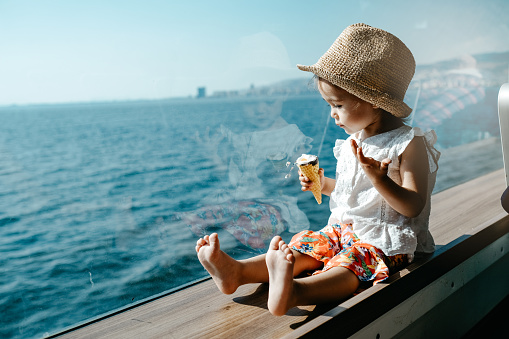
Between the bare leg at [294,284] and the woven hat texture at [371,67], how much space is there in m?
0.44

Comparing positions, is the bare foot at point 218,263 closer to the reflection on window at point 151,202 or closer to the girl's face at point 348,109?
the reflection on window at point 151,202

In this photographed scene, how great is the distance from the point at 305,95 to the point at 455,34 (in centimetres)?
189

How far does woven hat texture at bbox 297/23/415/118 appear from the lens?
42.4 inches

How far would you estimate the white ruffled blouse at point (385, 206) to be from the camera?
1.11 meters

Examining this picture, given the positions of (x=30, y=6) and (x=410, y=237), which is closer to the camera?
(x=410, y=237)

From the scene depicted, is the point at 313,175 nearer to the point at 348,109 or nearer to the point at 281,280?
the point at 348,109

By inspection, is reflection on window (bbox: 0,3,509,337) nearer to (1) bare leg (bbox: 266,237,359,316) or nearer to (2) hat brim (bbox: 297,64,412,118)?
(2) hat brim (bbox: 297,64,412,118)

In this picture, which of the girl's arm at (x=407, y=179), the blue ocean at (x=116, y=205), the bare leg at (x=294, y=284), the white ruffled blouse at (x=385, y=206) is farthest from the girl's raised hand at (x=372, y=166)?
the blue ocean at (x=116, y=205)

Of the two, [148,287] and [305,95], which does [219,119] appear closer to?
[305,95]

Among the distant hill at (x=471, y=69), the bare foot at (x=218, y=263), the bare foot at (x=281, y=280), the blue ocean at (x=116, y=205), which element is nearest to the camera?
the bare foot at (x=281, y=280)

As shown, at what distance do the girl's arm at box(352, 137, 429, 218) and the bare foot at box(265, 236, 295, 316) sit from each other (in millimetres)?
269

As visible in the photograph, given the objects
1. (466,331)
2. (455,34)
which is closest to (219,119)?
(466,331)

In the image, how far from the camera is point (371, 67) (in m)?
1.08

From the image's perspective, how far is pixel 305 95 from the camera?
1946 millimetres
